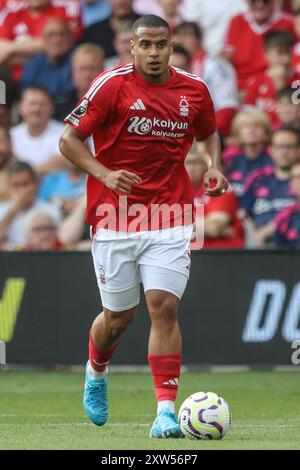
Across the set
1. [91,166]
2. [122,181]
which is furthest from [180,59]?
[122,181]

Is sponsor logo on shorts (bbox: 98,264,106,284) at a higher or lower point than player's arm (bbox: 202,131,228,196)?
lower

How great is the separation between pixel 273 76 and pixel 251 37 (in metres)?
0.82

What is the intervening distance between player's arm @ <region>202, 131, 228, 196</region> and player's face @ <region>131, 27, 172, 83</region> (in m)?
0.80

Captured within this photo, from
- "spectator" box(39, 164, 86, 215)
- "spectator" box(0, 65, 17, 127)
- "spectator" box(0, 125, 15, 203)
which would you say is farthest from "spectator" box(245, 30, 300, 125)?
"spectator" box(0, 65, 17, 127)

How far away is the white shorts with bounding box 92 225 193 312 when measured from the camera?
791 centimetres

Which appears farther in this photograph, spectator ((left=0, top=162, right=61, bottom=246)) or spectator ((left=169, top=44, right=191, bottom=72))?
spectator ((left=169, top=44, right=191, bottom=72))

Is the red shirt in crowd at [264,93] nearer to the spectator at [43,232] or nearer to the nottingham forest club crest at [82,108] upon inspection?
the spectator at [43,232]

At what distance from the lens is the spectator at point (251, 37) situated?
611 inches

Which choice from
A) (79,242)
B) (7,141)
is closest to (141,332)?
(79,242)

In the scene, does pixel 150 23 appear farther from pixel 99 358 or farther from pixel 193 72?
pixel 193 72

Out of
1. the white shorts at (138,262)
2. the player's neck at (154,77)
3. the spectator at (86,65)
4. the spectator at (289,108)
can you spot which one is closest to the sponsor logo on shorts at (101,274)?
the white shorts at (138,262)

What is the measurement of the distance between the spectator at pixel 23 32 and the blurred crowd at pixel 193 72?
14 millimetres

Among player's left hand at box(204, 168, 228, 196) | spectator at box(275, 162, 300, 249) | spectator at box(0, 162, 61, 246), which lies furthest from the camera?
spectator at box(0, 162, 61, 246)

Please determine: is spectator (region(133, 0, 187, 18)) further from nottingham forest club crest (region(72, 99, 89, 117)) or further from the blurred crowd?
nottingham forest club crest (region(72, 99, 89, 117))
